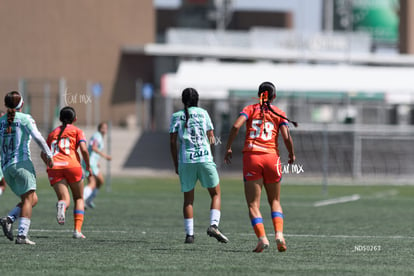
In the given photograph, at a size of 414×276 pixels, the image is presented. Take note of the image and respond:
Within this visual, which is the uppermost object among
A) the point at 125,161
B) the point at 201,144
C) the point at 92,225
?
the point at 201,144

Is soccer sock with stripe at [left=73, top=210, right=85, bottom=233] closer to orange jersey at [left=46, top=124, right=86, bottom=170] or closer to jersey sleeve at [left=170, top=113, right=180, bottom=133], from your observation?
orange jersey at [left=46, top=124, right=86, bottom=170]

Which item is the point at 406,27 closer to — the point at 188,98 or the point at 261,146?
the point at 188,98

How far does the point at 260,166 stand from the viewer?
38.2 ft

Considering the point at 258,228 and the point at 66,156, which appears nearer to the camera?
the point at 258,228

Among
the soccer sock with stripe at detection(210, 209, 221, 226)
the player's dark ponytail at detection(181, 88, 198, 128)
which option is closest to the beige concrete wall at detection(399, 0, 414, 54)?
the player's dark ponytail at detection(181, 88, 198, 128)

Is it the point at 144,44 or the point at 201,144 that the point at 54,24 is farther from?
the point at 201,144

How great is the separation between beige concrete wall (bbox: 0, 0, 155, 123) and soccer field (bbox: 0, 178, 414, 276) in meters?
29.1

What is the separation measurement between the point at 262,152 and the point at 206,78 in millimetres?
34029

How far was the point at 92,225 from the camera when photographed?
637 inches

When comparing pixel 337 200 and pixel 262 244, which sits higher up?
pixel 262 244

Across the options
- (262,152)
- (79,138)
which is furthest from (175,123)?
(262,152)

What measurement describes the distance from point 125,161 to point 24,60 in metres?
13.3

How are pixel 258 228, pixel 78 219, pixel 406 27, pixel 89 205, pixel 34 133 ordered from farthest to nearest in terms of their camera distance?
pixel 406 27 → pixel 89 205 → pixel 78 219 → pixel 34 133 → pixel 258 228

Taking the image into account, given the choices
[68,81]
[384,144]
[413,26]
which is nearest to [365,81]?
[384,144]
